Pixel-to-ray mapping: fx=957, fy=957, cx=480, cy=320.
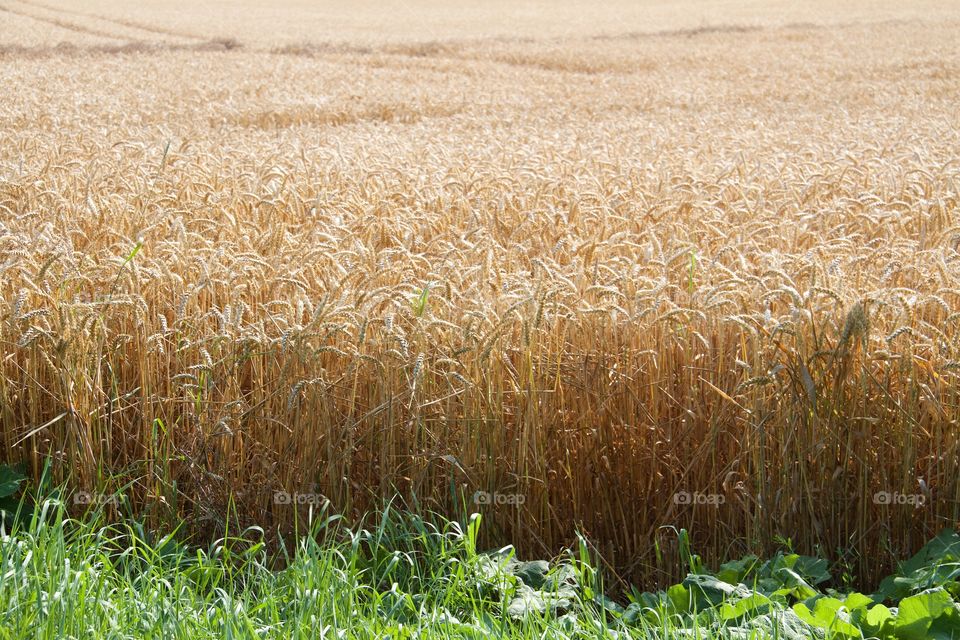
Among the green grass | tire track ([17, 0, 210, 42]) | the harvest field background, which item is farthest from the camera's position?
tire track ([17, 0, 210, 42])

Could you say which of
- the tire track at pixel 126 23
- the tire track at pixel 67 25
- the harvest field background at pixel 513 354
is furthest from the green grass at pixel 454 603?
the tire track at pixel 67 25

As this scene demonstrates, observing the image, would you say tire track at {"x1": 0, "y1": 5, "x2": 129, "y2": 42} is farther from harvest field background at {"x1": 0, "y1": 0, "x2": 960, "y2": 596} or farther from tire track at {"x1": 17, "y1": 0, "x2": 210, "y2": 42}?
harvest field background at {"x1": 0, "y1": 0, "x2": 960, "y2": 596}

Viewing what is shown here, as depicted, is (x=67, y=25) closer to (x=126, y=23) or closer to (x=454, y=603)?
(x=126, y=23)

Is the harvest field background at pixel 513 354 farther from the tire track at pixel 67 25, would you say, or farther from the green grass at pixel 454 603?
the tire track at pixel 67 25

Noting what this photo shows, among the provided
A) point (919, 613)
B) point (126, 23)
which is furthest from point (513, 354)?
point (126, 23)

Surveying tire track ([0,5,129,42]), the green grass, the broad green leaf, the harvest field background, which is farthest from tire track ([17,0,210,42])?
the broad green leaf

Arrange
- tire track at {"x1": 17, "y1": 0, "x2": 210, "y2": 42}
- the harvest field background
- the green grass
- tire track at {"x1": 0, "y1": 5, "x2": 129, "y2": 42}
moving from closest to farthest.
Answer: the green grass
the harvest field background
tire track at {"x1": 0, "y1": 5, "x2": 129, "y2": 42}
tire track at {"x1": 17, "y1": 0, "x2": 210, "y2": 42}

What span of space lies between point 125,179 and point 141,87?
32.8 feet

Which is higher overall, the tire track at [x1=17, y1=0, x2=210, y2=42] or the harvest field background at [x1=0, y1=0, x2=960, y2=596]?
the tire track at [x1=17, y1=0, x2=210, y2=42]

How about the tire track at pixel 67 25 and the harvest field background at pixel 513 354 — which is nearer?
the harvest field background at pixel 513 354

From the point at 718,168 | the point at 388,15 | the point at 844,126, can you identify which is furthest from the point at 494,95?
the point at 388,15

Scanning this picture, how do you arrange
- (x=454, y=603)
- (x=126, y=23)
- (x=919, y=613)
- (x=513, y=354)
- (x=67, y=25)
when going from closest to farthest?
1. (x=919, y=613)
2. (x=454, y=603)
3. (x=513, y=354)
4. (x=67, y=25)
5. (x=126, y=23)

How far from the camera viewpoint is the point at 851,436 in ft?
8.04

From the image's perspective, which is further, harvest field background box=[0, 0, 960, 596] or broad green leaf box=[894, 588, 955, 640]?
harvest field background box=[0, 0, 960, 596]
